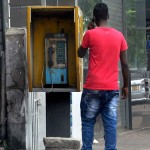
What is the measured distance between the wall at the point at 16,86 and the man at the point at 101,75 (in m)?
1.79

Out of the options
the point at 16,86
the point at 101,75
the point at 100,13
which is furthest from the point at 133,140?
the point at 100,13

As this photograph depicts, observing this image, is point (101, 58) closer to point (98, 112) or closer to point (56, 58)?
point (98, 112)

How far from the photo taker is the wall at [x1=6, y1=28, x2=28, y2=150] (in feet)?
25.3

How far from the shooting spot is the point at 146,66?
12.5 meters

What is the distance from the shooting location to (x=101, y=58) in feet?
19.5

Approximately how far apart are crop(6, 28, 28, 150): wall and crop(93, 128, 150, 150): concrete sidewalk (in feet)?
6.94

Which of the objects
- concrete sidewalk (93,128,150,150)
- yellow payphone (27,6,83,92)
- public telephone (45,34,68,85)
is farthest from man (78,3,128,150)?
concrete sidewalk (93,128,150,150)

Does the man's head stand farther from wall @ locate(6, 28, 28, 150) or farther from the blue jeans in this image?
wall @ locate(6, 28, 28, 150)

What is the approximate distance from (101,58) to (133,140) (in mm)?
4901

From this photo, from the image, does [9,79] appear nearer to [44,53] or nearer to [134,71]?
[44,53]

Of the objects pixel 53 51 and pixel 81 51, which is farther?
pixel 53 51

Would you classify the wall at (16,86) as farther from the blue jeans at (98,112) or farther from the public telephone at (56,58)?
the blue jeans at (98,112)

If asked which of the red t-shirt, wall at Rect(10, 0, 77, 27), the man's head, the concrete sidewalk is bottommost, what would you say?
the concrete sidewalk

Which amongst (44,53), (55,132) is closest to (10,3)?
(44,53)
